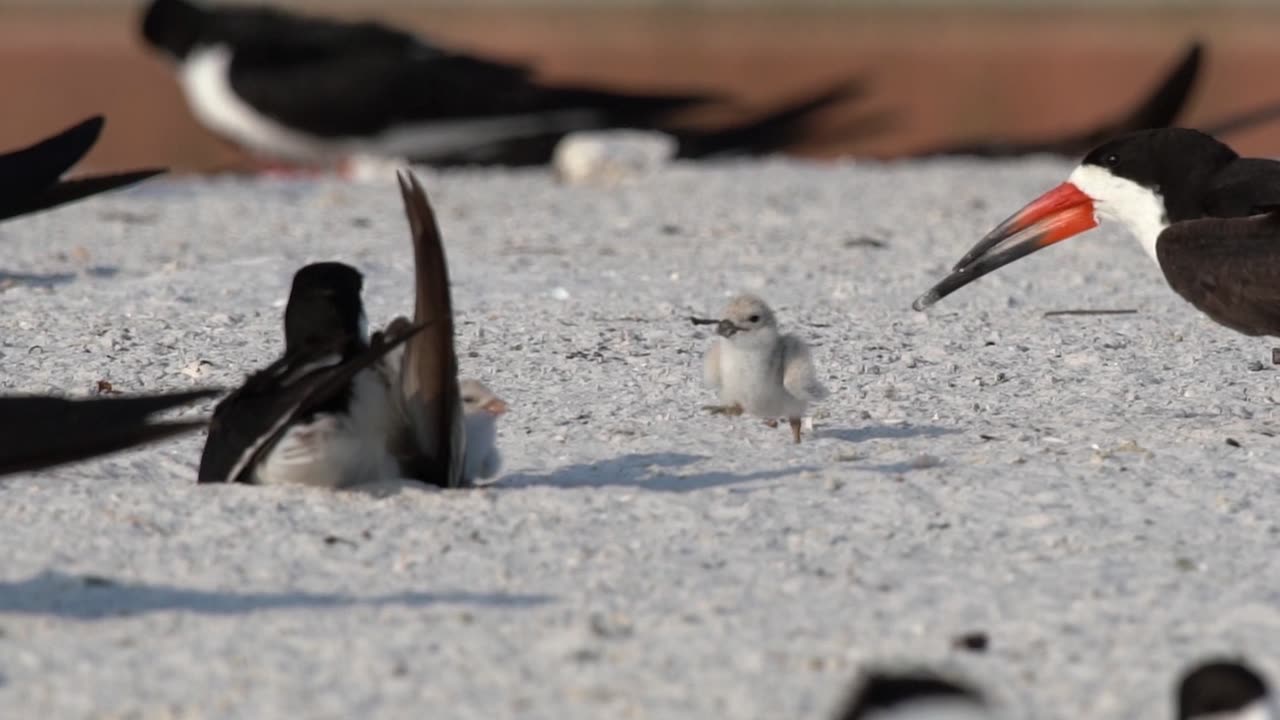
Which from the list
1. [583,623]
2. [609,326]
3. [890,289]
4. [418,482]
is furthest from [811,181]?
[583,623]

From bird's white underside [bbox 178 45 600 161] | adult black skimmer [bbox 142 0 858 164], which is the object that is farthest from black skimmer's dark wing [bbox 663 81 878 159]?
bird's white underside [bbox 178 45 600 161]

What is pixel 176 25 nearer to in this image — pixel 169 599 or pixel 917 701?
pixel 169 599

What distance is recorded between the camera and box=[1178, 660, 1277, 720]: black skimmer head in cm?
267

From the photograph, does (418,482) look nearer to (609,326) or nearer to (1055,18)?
(609,326)

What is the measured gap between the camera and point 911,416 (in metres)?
4.67

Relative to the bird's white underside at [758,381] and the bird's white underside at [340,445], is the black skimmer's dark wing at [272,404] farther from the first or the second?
the bird's white underside at [758,381]

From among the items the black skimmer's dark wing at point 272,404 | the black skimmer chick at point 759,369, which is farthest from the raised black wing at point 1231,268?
the black skimmer's dark wing at point 272,404

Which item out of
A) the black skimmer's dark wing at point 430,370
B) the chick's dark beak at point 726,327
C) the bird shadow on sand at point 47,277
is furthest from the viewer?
the bird shadow on sand at point 47,277

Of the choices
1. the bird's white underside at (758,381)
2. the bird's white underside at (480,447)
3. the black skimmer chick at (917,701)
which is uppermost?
the bird's white underside at (758,381)

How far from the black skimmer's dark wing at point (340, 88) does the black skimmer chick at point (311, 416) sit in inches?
283

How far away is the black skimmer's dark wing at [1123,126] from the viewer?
410 inches

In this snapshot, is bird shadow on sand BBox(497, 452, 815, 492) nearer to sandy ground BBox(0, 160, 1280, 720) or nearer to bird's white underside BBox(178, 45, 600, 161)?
sandy ground BBox(0, 160, 1280, 720)

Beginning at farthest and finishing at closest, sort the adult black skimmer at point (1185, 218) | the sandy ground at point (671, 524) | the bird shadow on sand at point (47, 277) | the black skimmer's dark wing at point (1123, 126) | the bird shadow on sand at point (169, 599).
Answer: the black skimmer's dark wing at point (1123, 126) < the bird shadow on sand at point (47, 277) < the adult black skimmer at point (1185, 218) < the bird shadow on sand at point (169, 599) < the sandy ground at point (671, 524)

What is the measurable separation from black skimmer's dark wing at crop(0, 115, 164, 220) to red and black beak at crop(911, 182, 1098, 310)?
1.95 metres
